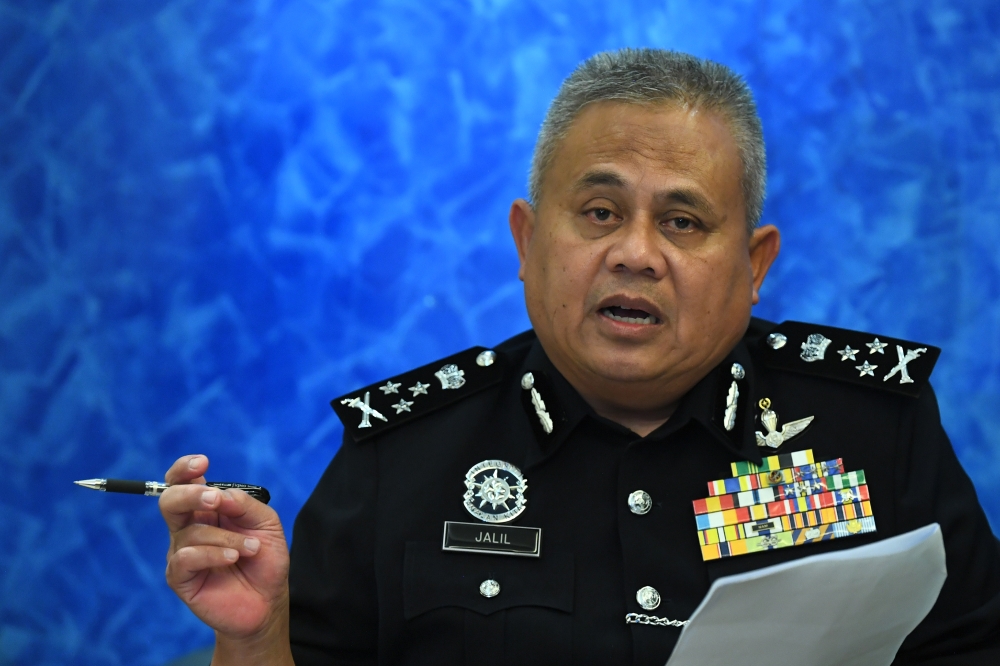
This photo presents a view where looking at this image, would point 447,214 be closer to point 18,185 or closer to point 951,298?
point 18,185

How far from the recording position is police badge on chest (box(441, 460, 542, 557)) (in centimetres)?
166

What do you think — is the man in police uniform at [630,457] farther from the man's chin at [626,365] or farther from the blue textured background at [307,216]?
the blue textured background at [307,216]

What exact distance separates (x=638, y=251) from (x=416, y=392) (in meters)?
0.51

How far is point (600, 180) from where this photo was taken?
165 cm

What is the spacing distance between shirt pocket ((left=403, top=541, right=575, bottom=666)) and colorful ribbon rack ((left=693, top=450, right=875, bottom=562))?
0.79ft

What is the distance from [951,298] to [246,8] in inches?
69.5

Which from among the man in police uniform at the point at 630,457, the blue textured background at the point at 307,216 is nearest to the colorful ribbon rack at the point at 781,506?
the man in police uniform at the point at 630,457

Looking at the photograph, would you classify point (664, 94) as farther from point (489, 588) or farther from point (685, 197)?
point (489, 588)

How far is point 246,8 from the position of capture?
2459mm

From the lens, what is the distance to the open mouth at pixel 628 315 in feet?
5.33

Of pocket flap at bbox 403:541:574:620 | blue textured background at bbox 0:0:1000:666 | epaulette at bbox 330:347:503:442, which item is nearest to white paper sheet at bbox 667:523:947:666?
pocket flap at bbox 403:541:574:620

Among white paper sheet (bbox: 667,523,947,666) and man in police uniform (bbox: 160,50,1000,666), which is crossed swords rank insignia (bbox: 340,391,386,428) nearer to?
man in police uniform (bbox: 160,50,1000,666)

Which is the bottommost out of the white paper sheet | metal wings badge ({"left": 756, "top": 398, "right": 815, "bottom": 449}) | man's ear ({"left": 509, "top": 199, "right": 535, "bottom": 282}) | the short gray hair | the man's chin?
the white paper sheet

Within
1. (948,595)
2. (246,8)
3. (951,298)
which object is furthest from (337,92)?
(948,595)
